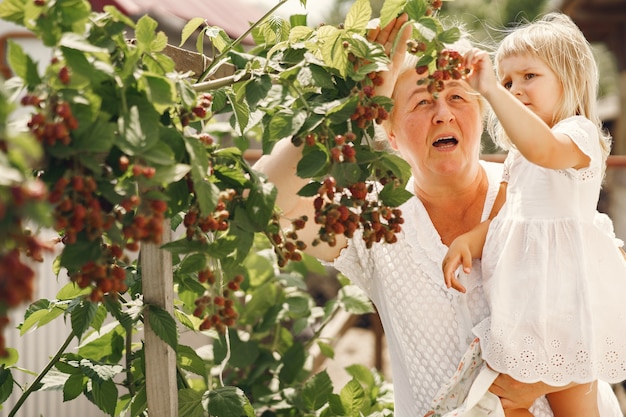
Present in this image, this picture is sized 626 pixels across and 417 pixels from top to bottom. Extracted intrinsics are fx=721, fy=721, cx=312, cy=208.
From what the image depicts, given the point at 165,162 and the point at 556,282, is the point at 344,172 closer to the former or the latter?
the point at 165,162

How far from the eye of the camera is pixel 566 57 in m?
1.81

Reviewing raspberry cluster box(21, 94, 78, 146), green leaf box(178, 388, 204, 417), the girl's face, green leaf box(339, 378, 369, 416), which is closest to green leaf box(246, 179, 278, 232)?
raspberry cluster box(21, 94, 78, 146)

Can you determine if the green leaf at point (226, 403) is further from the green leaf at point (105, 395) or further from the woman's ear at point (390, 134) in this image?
the woman's ear at point (390, 134)

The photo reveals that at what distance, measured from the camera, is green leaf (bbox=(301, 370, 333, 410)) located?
2.28m

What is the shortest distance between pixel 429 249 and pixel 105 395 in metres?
0.89

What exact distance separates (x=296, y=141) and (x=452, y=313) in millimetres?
810

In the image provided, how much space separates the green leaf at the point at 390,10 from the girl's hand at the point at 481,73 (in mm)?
246

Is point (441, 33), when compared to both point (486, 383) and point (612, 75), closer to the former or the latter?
point (486, 383)

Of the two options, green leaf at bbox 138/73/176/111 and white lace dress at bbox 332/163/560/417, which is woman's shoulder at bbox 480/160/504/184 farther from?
green leaf at bbox 138/73/176/111

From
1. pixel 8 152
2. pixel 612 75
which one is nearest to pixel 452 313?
pixel 8 152

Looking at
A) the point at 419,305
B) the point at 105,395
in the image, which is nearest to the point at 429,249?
the point at 419,305

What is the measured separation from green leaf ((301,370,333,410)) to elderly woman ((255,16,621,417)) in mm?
363

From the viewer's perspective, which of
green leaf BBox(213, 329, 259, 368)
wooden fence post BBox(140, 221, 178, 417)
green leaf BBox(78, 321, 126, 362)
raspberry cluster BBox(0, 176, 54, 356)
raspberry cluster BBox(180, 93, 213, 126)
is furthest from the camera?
green leaf BBox(213, 329, 259, 368)

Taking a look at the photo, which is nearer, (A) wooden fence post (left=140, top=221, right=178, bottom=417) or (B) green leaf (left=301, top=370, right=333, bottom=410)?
(A) wooden fence post (left=140, top=221, right=178, bottom=417)
